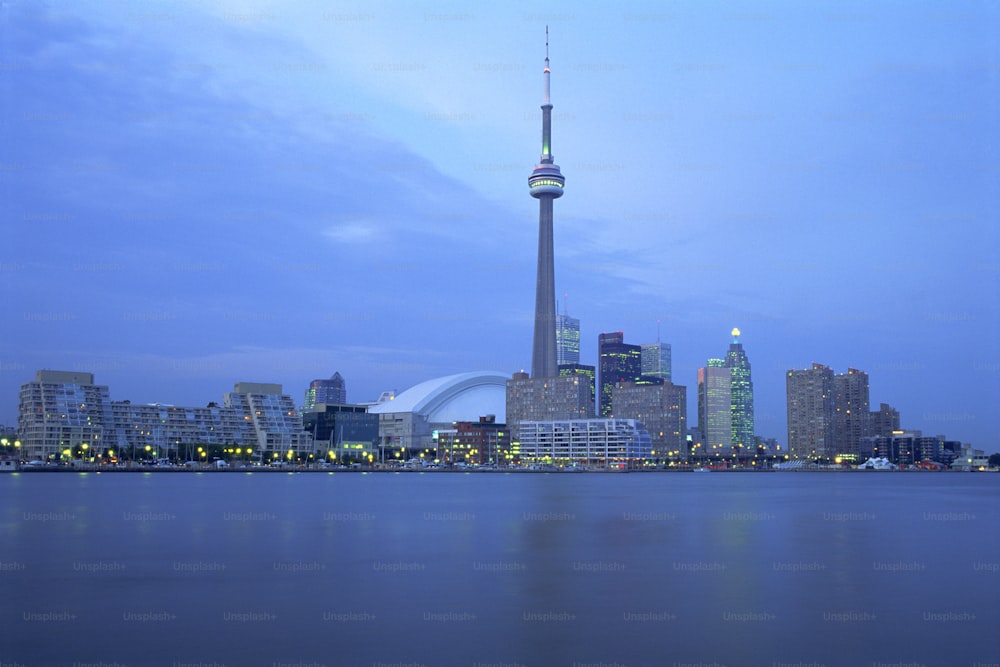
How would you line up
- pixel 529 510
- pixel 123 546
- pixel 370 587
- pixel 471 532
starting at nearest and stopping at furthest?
pixel 370 587 → pixel 123 546 → pixel 471 532 → pixel 529 510

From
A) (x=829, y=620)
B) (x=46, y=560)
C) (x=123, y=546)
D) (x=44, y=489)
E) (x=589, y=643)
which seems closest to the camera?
(x=589, y=643)

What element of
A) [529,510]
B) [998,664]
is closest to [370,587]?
[998,664]

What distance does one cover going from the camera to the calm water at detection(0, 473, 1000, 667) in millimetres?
20891

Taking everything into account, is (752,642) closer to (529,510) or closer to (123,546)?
(123,546)

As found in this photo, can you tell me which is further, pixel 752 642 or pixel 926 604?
pixel 926 604

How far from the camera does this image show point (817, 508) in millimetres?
75312

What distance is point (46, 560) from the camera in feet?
119

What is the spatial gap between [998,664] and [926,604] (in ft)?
25.7

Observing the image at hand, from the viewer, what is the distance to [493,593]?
2881cm

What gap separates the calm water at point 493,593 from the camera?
20.9 metres

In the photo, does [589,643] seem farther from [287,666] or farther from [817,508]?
[817,508]

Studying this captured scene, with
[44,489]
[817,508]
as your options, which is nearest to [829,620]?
[817,508]

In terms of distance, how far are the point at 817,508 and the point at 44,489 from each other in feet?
264

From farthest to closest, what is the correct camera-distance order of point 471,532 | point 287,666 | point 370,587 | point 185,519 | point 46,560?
point 185,519 < point 471,532 < point 46,560 < point 370,587 < point 287,666
